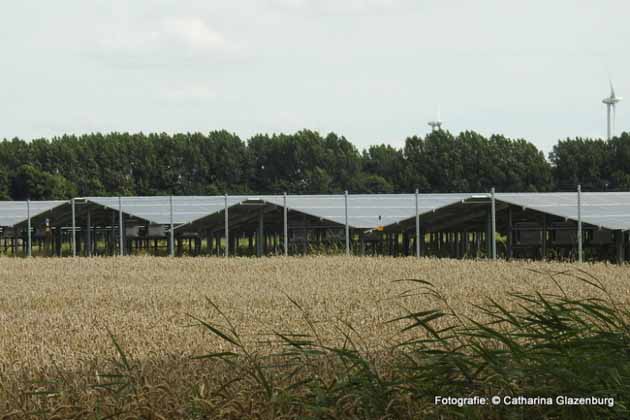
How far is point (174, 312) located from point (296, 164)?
65.8 meters

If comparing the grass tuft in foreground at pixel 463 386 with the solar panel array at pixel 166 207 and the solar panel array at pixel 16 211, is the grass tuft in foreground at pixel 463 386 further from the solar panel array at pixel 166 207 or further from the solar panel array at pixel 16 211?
the solar panel array at pixel 16 211

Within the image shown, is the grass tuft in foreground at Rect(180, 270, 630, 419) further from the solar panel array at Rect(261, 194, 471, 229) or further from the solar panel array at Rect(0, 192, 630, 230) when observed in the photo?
the solar panel array at Rect(261, 194, 471, 229)

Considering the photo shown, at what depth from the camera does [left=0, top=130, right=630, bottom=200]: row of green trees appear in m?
68.6

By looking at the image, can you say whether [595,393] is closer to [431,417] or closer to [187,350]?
[431,417]

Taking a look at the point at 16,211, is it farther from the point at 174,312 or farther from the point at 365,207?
the point at 174,312

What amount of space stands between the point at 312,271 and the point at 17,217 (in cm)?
1885

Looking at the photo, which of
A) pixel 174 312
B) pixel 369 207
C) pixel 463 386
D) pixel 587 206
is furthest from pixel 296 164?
pixel 463 386

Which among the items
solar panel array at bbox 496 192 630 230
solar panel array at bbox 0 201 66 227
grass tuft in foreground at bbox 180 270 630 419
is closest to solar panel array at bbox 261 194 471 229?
solar panel array at bbox 496 192 630 230

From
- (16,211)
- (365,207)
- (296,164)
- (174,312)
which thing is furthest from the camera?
(296,164)

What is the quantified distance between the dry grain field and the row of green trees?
156ft

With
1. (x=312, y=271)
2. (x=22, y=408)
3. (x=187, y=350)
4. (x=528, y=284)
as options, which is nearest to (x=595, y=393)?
(x=22, y=408)

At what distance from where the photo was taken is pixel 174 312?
34.6ft

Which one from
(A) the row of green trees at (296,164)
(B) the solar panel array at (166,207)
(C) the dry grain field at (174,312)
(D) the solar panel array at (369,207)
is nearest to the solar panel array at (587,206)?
(D) the solar panel array at (369,207)

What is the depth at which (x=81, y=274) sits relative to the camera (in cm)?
1738
